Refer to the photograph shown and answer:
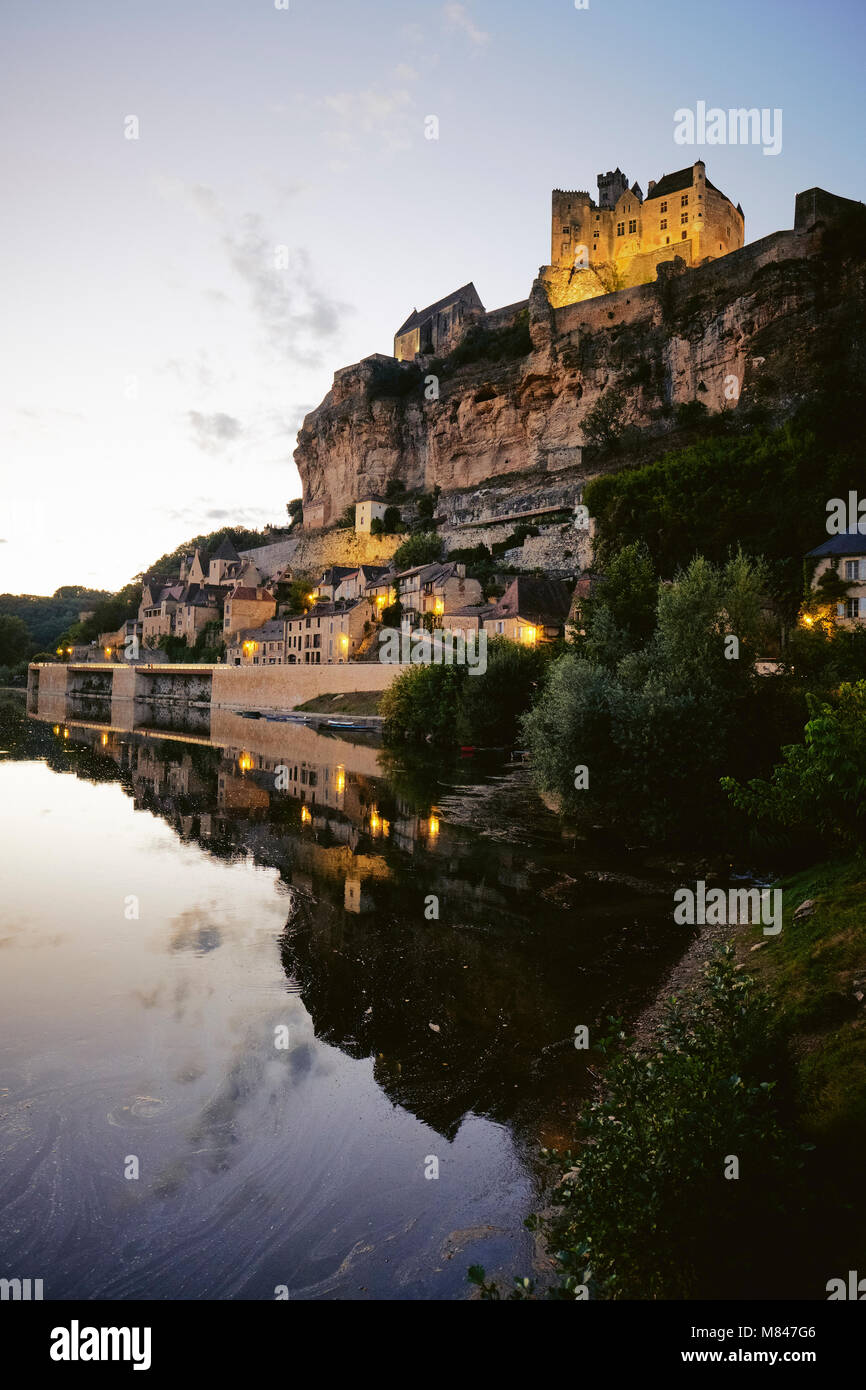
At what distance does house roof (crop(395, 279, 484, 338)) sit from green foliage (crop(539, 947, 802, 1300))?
96457mm

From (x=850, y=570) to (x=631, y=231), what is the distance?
5674cm

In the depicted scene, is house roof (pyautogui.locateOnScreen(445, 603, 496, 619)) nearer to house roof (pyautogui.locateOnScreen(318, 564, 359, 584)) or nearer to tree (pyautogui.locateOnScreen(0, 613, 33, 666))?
house roof (pyautogui.locateOnScreen(318, 564, 359, 584))

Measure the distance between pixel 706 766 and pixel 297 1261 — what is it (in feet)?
46.6

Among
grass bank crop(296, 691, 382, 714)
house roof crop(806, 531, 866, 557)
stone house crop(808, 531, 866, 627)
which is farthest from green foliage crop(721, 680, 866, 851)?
grass bank crop(296, 691, 382, 714)

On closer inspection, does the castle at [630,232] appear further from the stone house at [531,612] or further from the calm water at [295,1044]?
the calm water at [295,1044]

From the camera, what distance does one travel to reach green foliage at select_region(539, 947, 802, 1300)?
4.57m

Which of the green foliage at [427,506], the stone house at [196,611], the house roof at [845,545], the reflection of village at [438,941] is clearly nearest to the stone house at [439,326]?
the green foliage at [427,506]

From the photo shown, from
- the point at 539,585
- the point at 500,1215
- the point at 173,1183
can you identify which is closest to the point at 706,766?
the point at 500,1215

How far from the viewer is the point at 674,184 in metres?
67.4

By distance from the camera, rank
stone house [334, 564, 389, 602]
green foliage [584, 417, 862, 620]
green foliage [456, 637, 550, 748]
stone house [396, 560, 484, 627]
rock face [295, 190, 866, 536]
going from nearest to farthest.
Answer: green foliage [584, 417, 862, 620]
green foliage [456, 637, 550, 748]
rock face [295, 190, 866, 536]
stone house [396, 560, 484, 627]
stone house [334, 564, 389, 602]

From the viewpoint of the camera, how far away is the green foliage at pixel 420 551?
67312mm

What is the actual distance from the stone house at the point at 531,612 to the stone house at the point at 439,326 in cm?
4924

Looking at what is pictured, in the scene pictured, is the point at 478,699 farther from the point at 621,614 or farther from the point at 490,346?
the point at 490,346
